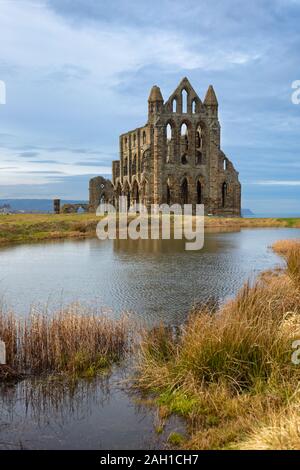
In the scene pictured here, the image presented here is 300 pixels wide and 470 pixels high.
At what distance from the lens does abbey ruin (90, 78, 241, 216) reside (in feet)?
220

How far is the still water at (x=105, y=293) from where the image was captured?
7.35 metres

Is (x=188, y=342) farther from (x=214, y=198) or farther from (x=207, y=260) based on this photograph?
(x=214, y=198)

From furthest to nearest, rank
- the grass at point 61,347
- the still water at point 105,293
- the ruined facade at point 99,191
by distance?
the ruined facade at point 99,191 < the grass at point 61,347 < the still water at point 105,293

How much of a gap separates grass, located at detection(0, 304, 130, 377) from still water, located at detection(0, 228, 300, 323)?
2.64 meters

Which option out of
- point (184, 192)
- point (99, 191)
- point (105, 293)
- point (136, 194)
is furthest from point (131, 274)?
point (99, 191)

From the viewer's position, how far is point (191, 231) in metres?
50.2

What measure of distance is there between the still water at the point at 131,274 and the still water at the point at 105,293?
0.11ft

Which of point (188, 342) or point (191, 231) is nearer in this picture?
point (188, 342)

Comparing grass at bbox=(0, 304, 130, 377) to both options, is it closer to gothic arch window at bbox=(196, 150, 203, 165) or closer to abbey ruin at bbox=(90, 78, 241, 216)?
abbey ruin at bbox=(90, 78, 241, 216)

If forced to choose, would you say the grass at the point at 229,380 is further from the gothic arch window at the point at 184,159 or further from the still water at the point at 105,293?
the gothic arch window at the point at 184,159

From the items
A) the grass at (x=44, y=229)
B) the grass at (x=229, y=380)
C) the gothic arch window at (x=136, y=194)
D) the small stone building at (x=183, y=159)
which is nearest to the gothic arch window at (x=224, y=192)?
the small stone building at (x=183, y=159)

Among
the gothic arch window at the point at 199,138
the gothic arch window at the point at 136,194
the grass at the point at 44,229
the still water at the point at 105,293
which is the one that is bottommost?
the still water at the point at 105,293

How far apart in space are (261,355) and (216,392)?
3.61 feet
